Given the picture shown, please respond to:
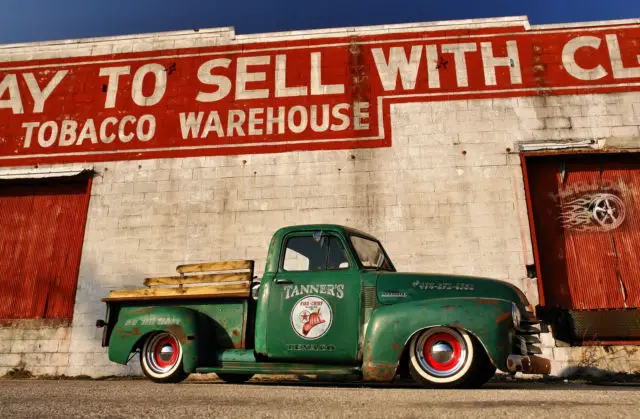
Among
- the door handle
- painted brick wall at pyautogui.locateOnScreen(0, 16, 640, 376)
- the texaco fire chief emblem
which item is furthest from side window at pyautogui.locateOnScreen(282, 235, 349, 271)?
painted brick wall at pyautogui.locateOnScreen(0, 16, 640, 376)

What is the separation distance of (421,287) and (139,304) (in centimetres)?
348

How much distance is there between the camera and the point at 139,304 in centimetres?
612

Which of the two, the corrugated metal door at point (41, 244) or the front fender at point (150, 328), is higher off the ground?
the corrugated metal door at point (41, 244)

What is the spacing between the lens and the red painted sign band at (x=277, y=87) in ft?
34.9

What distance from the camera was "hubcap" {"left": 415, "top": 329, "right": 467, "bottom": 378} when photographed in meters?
4.66

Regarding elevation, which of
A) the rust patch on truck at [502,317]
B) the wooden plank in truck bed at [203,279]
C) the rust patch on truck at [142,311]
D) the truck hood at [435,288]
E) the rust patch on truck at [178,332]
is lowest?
the rust patch on truck at [178,332]

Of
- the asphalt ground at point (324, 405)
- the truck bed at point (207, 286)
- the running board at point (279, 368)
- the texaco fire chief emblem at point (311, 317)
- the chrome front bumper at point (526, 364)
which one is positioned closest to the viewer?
the asphalt ground at point (324, 405)

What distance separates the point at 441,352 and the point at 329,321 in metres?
1.19

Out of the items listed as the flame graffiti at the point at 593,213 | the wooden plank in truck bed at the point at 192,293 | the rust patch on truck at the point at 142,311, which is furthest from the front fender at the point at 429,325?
the flame graffiti at the point at 593,213

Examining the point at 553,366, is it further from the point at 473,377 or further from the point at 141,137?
the point at 141,137

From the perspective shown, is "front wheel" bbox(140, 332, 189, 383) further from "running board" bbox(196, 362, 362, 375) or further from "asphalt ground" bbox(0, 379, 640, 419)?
"asphalt ground" bbox(0, 379, 640, 419)

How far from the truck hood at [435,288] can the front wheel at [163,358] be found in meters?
2.59

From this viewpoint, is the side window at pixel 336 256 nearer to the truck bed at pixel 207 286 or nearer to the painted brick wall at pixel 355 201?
the truck bed at pixel 207 286

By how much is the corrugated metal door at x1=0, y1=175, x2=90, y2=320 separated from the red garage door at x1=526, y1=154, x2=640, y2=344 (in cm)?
965
